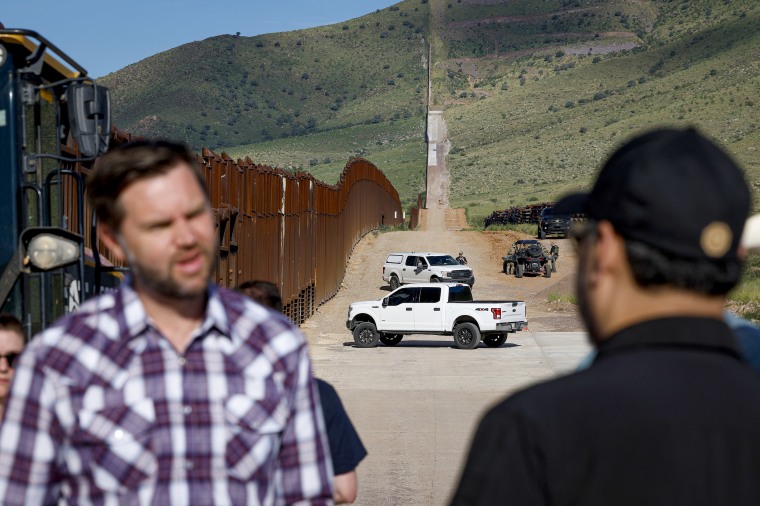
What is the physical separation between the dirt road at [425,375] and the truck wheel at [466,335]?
317 mm

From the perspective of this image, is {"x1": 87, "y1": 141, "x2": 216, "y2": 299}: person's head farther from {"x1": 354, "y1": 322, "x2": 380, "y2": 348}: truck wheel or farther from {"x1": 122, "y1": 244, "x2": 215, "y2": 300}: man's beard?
{"x1": 354, "y1": 322, "x2": 380, "y2": 348}: truck wheel

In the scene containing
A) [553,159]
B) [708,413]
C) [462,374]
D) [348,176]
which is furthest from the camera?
[553,159]

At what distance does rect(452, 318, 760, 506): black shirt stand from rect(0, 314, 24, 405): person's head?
3312 millimetres

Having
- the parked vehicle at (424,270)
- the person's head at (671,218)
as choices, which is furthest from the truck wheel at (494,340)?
the person's head at (671,218)

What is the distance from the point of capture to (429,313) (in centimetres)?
2991

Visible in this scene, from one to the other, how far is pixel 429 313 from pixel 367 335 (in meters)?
1.51

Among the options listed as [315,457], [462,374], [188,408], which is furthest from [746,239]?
[462,374]

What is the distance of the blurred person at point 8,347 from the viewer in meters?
5.33

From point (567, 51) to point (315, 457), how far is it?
190 metres

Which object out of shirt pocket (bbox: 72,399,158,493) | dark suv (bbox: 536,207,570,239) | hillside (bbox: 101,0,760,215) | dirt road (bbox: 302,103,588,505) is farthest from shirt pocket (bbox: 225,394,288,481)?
hillside (bbox: 101,0,760,215)

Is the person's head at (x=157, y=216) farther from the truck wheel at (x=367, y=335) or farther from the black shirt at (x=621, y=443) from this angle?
the truck wheel at (x=367, y=335)

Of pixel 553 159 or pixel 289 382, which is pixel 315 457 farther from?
pixel 553 159

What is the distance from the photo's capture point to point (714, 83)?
12025 cm

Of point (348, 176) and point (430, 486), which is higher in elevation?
point (348, 176)
